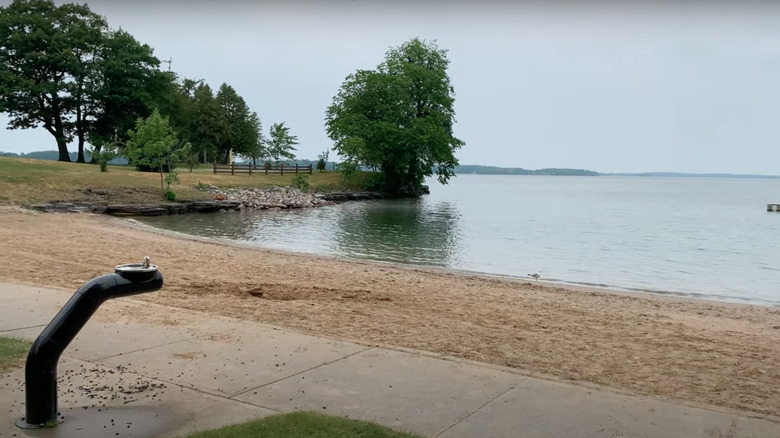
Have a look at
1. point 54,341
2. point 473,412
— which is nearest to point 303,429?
point 473,412

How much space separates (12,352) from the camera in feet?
19.9

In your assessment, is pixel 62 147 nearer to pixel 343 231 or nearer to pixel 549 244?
pixel 343 231

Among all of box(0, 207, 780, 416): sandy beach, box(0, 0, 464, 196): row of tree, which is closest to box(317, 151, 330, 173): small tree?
box(0, 0, 464, 196): row of tree

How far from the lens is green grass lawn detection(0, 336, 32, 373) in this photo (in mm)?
5758

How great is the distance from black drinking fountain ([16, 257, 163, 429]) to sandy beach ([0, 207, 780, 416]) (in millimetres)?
3541

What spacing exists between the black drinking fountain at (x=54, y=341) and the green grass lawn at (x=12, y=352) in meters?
1.51

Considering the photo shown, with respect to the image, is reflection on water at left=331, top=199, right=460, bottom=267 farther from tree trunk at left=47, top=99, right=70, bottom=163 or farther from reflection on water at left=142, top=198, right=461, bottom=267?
tree trunk at left=47, top=99, right=70, bottom=163

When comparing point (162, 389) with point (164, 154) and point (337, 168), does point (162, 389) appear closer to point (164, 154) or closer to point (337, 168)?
point (164, 154)

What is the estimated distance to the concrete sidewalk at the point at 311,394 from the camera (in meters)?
4.65

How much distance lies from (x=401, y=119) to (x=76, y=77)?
3244cm

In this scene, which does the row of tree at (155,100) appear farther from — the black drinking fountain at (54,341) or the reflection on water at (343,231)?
the black drinking fountain at (54,341)


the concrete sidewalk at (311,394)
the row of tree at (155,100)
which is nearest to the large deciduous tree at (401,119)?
the row of tree at (155,100)

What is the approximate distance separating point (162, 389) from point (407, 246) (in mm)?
21534

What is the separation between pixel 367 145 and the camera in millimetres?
66938
